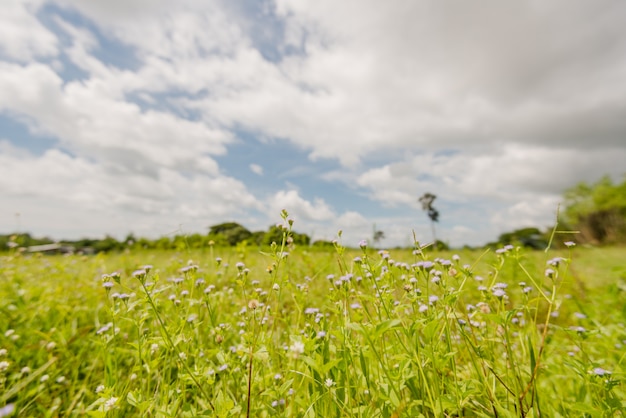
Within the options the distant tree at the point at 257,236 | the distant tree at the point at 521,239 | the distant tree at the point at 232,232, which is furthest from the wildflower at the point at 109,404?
the distant tree at the point at 232,232

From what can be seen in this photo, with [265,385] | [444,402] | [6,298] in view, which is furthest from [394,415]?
[6,298]

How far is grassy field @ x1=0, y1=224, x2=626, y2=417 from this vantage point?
1505 millimetres

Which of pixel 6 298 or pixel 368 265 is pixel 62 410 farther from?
pixel 368 265

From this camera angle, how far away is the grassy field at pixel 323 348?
4.94ft

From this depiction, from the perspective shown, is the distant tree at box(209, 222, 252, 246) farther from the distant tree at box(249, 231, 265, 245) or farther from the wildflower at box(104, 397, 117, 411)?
the wildflower at box(104, 397, 117, 411)

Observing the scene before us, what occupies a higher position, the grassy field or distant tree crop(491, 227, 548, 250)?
distant tree crop(491, 227, 548, 250)

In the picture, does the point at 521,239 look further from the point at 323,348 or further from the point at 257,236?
the point at 323,348

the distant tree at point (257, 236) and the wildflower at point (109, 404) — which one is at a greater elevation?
the distant tree at point (257, 236)

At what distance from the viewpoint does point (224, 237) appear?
21.4ft

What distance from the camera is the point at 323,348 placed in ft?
5.30

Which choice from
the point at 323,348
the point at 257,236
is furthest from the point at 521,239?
the point at 323,348

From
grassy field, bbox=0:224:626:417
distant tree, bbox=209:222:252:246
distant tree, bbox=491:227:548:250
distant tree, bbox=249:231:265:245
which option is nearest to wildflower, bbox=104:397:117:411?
grassy field, bbox=0:224:626:417

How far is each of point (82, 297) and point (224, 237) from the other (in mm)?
2626

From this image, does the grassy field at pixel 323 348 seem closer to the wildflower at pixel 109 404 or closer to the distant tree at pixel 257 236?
the wildflower at pixel 109 404
